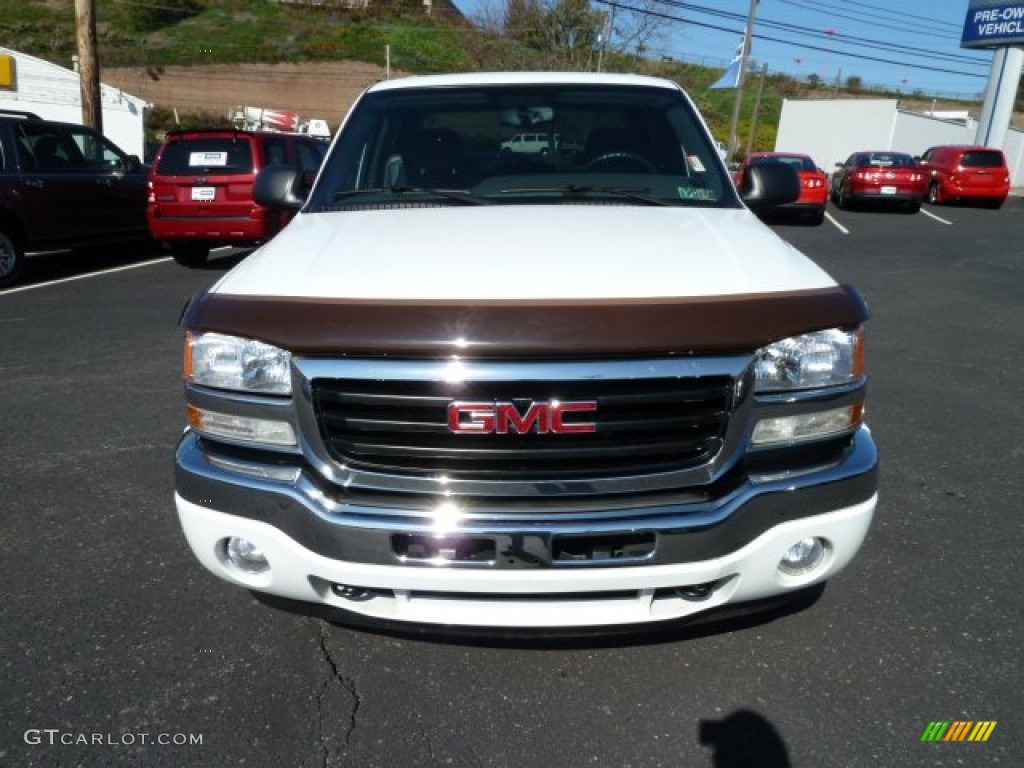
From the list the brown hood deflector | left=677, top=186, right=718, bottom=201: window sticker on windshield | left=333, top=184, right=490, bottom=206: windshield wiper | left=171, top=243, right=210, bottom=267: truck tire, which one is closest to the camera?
the brown hood deflector

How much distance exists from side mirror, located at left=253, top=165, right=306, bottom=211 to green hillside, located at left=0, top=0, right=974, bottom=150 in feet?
99.0

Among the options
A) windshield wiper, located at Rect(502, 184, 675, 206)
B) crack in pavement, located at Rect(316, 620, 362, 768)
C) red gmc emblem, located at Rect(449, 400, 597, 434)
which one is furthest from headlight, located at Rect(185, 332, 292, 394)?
windshield wiper, located at Rect(502, 184, 675, 206)

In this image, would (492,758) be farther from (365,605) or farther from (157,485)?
(157,485)

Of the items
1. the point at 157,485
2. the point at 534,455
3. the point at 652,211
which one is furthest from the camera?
the point at 157,485

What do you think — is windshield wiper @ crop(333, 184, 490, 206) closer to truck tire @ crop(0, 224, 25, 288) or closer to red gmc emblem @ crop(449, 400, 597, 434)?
red gmc emblem @ crop(449, 400, 597, 434)

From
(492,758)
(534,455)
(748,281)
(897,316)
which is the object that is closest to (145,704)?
(492,758)

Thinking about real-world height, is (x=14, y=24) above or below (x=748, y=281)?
above

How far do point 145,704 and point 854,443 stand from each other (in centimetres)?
222

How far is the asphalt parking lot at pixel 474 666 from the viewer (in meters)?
2.06

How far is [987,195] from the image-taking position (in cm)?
1922

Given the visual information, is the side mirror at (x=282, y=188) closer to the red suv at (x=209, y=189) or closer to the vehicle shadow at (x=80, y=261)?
the red suv at (x=209, y=189)

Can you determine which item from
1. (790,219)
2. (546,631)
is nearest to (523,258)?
(546,631)

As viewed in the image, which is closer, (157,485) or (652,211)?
(652,211)

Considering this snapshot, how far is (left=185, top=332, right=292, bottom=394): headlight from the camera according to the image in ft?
6.33
